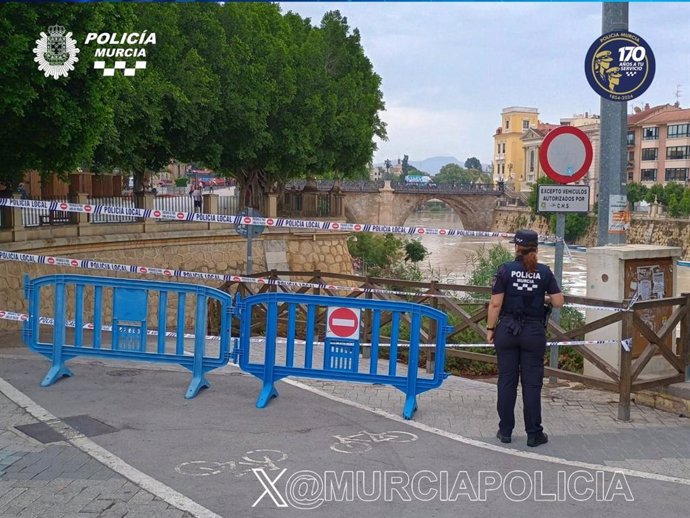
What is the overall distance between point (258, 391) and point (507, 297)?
2.75m

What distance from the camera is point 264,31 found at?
2673cm

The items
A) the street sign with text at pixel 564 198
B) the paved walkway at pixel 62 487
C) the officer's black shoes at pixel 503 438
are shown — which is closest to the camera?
the paved walkway at pixel 62 487

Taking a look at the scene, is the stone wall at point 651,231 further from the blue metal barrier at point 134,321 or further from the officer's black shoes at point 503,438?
the officer's black shoes at point 503,438

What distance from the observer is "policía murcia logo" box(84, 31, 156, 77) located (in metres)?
11.7

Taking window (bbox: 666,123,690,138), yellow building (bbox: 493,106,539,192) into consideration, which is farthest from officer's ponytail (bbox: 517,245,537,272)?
yellow building (bbox: 493,106,539,192)

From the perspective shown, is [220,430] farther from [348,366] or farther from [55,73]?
[55,73]

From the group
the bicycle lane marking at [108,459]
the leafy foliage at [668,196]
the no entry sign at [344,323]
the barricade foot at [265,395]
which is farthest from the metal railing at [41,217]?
the leafy foliage at [668,196]

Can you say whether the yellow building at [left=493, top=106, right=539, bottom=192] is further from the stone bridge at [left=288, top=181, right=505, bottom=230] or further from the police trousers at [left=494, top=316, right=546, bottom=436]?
the police trousers at [left=494, top=316, right=546, bottom=436]

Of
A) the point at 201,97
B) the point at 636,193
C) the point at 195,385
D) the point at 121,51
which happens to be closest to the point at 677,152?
the point at 636,193

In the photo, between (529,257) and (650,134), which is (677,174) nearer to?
(650,134)

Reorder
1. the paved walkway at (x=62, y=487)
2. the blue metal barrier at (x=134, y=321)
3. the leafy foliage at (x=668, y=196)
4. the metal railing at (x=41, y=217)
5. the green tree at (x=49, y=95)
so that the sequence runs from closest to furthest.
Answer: the paved walkway at (x=62, y=487)
the blue metal barrier at (x=134, y=321)
the green tree at (x=49, y=95)
the metal railing at (x=41, y=217)
the leafy foliage at (x=668, y=196)

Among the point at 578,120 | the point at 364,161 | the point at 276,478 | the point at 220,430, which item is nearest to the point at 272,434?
the point at 220,430

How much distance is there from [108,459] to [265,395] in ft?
5.75

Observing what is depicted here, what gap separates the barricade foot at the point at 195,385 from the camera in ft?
23.0
